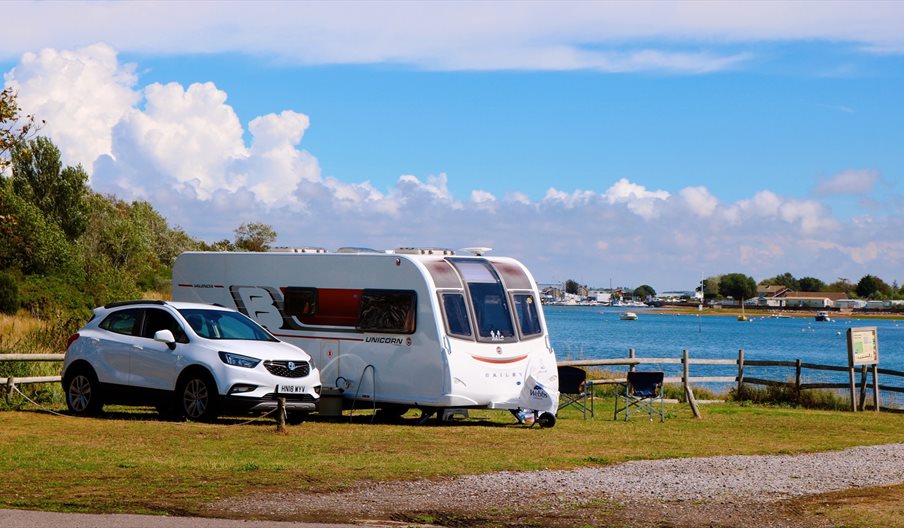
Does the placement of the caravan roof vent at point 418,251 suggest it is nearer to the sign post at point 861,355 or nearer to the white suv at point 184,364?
the white suv at point 184,364

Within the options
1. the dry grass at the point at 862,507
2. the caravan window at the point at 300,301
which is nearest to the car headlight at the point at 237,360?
the caravan window at the point at 300,301

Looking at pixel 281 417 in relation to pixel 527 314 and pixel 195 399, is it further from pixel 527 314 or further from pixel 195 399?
pixel 527 314

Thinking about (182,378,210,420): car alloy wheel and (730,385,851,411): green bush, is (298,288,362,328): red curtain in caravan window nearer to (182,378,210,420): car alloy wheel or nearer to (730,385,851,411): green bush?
(182,378,210,420): car alloy wheel

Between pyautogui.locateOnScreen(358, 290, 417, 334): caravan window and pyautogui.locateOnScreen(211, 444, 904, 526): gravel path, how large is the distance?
18.3 ft

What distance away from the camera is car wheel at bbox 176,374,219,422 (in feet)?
56.5

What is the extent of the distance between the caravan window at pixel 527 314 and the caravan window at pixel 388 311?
5.74 feet

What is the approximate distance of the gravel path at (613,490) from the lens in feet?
32.9

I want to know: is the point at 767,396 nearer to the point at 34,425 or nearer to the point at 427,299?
the point at 427,299

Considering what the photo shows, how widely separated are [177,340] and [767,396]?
13.0 metres

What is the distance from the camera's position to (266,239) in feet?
266

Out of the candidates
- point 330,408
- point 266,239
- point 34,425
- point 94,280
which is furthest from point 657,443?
point 266,239

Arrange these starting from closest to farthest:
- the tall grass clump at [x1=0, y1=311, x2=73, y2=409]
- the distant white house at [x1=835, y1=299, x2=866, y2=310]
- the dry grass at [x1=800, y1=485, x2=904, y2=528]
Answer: the dry grass at [x1=800, y1=485, x2=904, y2=528] → the tall grass clump at [x1=0, y1=311, x2=73, y2=409] → the distant white house at [x1=835, y1=299, x2=866, y2=310]

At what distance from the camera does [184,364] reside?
17.5m

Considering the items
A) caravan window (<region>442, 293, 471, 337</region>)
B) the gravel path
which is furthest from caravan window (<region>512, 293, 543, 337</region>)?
the gravel path
